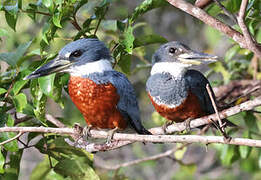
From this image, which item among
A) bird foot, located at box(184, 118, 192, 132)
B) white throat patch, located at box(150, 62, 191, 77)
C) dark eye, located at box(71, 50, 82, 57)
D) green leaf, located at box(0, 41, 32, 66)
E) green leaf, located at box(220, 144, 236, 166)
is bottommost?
green leaf, located at box(220, 144, 236, 166)

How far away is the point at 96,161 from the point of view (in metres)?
4.72

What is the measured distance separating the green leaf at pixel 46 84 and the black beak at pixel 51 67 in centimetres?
3

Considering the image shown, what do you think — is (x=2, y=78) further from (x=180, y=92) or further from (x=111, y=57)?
(x=180, y=92)

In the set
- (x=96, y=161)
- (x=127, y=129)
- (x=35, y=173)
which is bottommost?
(x=96, y=161)

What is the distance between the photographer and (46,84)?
103 inches

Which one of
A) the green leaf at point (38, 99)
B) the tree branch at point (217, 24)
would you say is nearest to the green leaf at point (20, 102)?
the green leaf at point (38, 99)

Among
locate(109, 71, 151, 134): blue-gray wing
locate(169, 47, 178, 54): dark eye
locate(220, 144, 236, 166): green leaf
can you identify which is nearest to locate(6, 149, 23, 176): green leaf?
locate(109, 71, 151, 134): blue-gray wing

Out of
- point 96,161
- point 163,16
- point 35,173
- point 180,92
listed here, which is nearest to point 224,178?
point 96,161

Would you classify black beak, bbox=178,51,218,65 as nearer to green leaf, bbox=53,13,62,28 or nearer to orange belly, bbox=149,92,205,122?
orange belly, bbox=149,92,205,122

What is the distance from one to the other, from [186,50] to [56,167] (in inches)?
47.8

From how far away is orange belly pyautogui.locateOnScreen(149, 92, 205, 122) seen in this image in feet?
10.9

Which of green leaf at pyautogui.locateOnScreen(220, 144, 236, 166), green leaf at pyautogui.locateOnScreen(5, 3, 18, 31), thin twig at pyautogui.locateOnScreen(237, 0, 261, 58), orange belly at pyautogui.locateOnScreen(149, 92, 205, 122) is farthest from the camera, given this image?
green leaf at pyautogui.locateOnScreen(220, 144, 236, 166)

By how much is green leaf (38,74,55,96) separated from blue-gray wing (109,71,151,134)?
455 mm

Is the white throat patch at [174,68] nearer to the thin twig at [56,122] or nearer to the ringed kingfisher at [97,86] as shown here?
the ringed kingfisher at [97,86]
